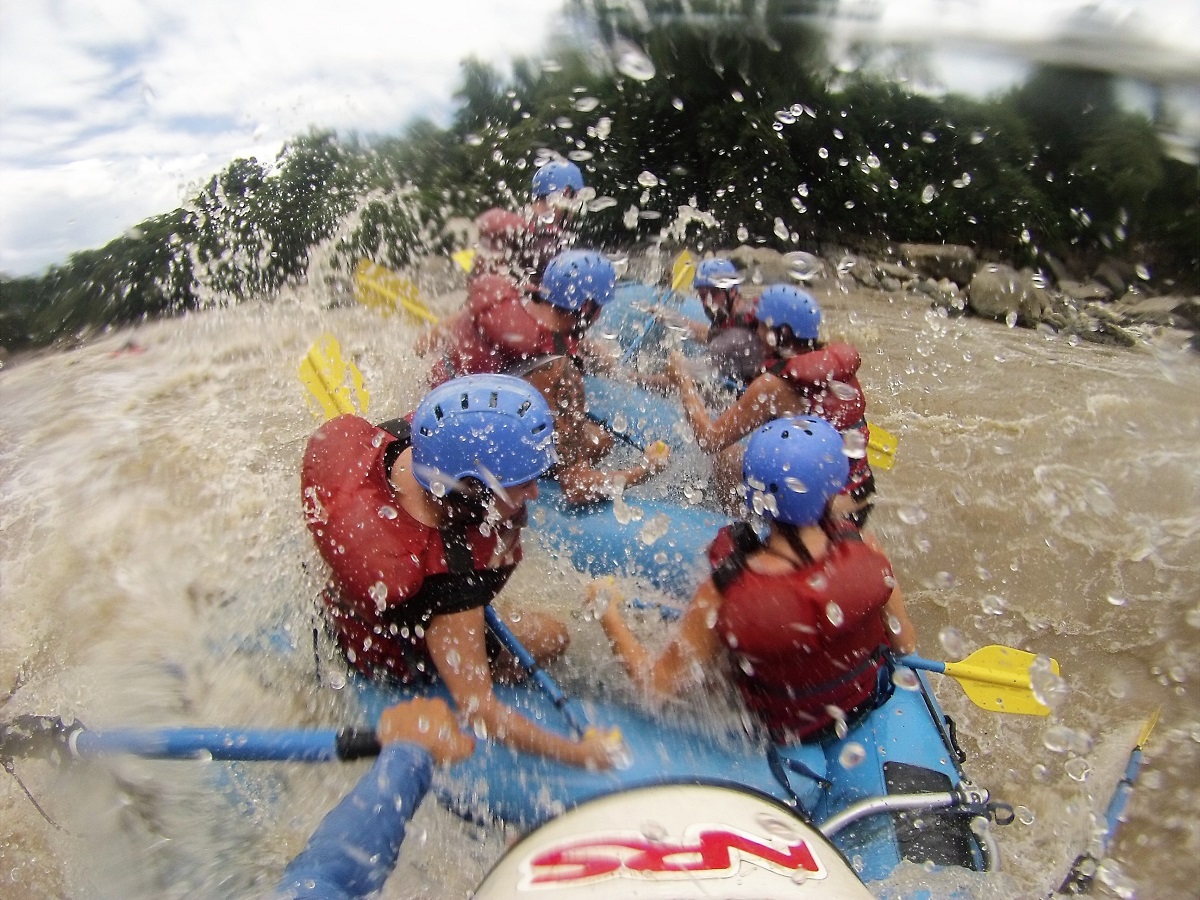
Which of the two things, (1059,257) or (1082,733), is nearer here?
(1082,733)

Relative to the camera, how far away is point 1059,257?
13711 millimetres

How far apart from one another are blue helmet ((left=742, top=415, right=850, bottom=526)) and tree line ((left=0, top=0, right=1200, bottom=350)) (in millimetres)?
8569

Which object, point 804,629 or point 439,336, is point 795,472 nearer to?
point 804,629

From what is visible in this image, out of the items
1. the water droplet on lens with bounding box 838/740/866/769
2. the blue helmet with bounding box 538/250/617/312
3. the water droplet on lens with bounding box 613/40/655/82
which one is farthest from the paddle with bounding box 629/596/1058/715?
the water droplet on lens with bounding box 613/40/655/82

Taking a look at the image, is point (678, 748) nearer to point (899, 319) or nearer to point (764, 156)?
point (899, 319)

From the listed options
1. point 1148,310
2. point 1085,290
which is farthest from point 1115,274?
point 1148,310

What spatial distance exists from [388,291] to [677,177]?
1214 cm

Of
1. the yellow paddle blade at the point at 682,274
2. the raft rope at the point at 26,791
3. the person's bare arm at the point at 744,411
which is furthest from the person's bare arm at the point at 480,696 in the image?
the yellow paddle blade at the point at 682,274

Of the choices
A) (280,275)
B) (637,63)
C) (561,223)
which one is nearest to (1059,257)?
(637,63)

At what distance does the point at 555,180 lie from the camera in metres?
6.43

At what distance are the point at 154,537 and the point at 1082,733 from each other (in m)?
4.65

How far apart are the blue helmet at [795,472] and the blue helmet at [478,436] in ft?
2.23

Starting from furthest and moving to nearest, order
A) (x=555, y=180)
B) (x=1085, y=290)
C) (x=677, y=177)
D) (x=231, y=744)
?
(x=677, y=177) → (x=1085, y=290) → (x=555, y=180) → (x=231, y=744)

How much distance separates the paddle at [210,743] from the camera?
187 cm
